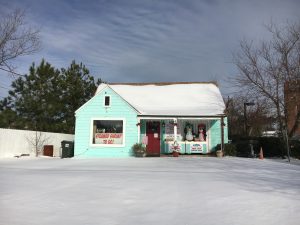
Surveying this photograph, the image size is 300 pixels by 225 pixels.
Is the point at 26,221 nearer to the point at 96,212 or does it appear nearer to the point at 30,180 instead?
the point at 96,212

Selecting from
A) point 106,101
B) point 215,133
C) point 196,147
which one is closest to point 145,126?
point 106,101

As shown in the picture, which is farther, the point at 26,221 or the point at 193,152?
the point at 193,152

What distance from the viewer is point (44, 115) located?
1294 inches

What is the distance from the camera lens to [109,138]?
2139 cm

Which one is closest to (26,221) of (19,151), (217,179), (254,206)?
(254,206)

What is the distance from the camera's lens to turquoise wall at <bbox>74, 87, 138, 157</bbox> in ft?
69.4

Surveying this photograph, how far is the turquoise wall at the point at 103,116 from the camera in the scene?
832 inches

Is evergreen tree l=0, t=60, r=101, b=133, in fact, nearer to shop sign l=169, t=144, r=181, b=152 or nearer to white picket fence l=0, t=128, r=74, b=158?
white picket fence l=0, t=128, r=74, b=158

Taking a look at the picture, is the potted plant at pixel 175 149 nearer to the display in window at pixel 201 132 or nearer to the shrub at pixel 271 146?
the display in window at pixel 201 132

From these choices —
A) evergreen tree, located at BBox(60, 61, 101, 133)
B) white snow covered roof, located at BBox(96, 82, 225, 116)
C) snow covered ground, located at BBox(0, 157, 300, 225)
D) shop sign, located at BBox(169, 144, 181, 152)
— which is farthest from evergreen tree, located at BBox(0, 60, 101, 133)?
snow covered ground, located at BBox(0, 157, 300, 225)

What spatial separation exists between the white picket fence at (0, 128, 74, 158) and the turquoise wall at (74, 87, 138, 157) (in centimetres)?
382

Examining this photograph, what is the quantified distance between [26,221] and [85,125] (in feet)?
53.2

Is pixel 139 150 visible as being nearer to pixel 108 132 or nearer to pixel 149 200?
pixel 108 132

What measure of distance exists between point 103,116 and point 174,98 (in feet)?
18.5
